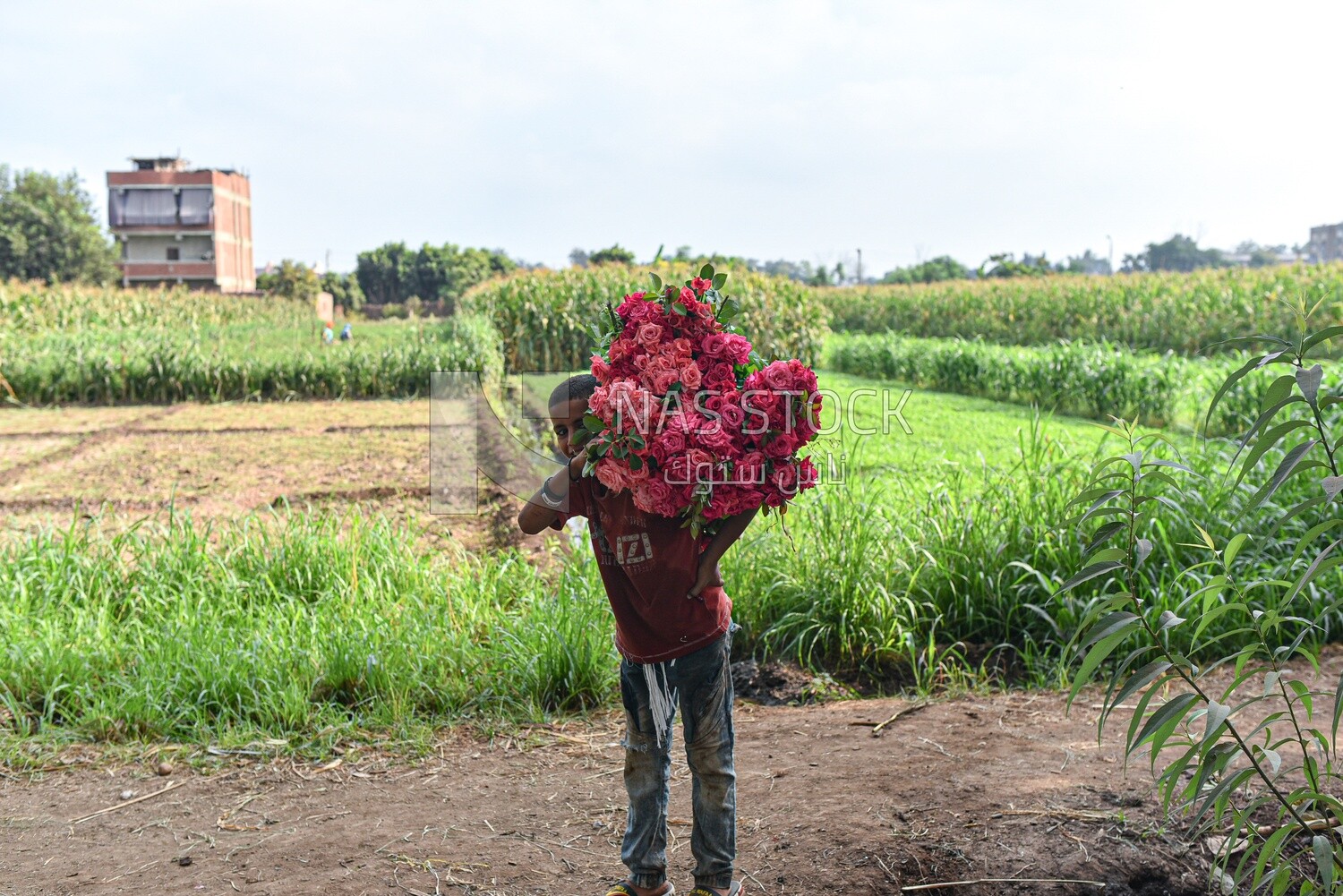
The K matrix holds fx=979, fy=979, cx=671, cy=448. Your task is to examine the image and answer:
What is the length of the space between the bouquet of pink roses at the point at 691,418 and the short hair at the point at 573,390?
6 centimetres

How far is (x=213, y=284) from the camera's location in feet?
254

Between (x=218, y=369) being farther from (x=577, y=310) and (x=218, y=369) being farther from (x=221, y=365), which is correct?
(x=577, y=310)

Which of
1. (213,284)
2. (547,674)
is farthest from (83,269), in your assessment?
(547,674)

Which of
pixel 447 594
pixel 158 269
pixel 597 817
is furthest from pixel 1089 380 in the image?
pixel 158 269

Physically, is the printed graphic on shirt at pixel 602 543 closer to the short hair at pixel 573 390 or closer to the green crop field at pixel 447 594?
the short hair at pixel 573 390

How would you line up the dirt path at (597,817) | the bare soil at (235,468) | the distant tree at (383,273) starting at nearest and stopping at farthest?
the dirt path at (597,817), the bare soil at (235,468), the distant tree at (383,273)

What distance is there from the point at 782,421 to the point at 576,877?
4.21 feet

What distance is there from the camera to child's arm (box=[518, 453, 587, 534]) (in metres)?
2.29

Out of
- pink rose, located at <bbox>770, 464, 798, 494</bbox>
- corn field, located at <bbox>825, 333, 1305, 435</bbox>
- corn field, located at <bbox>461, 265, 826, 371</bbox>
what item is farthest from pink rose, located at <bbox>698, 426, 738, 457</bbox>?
corn field, located at <bbox>461, 265, 826, 371</bbox>


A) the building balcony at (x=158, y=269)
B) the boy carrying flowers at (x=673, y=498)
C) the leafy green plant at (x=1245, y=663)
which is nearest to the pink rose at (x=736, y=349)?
the boy carrying flowers at (x=673, y=498)

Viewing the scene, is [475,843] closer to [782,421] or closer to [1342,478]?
[782,421]

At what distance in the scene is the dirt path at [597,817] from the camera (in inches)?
95.6

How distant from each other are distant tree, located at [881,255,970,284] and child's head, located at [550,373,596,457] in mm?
38001

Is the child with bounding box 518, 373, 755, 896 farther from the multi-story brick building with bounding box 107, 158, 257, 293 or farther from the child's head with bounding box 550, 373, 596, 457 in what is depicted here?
the multi-story brick building with bounding box 107, 158, 257, 293
